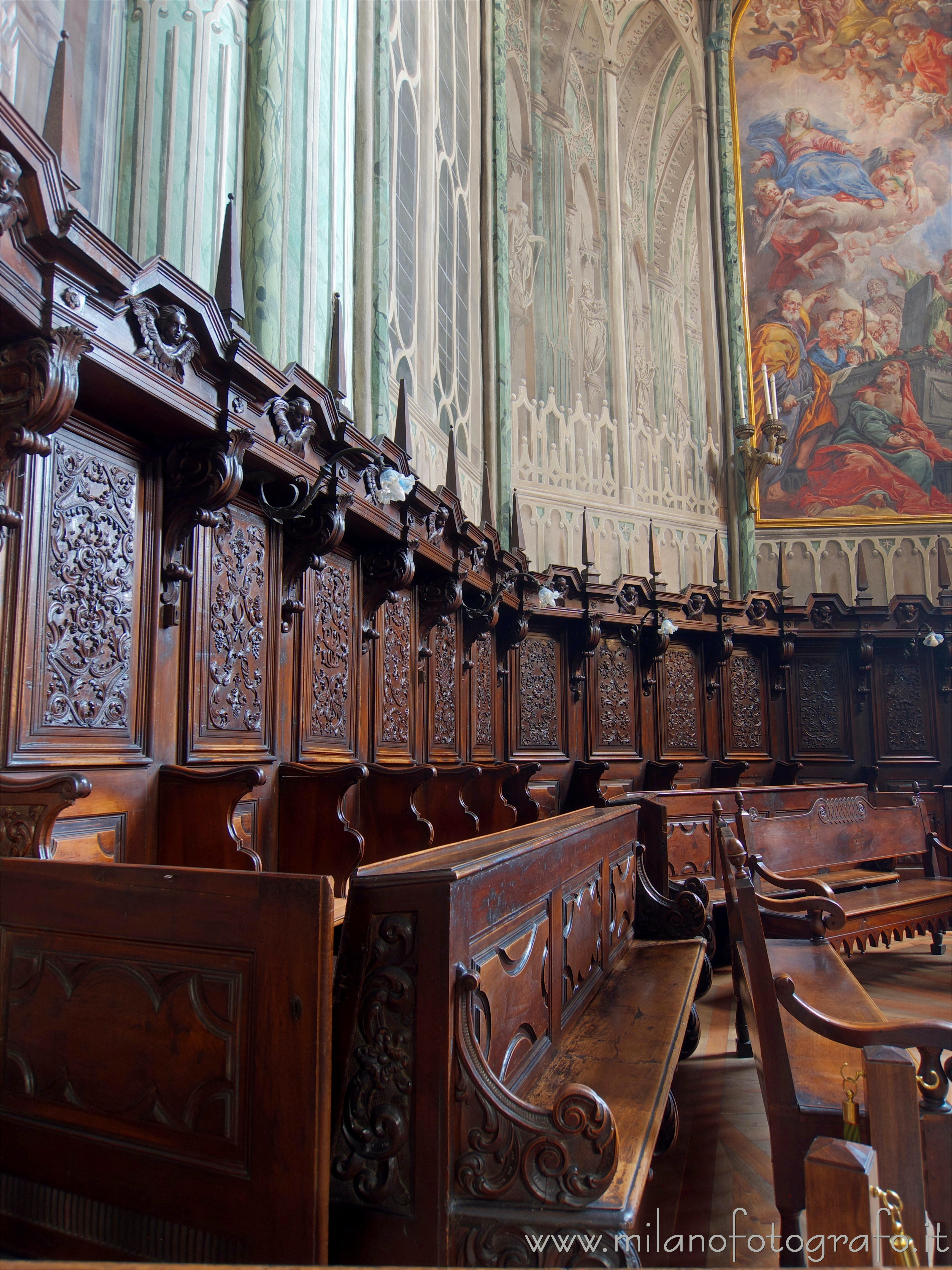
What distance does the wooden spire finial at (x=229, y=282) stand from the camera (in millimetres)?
3178

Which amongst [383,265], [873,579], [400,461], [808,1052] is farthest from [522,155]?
[808,1052]

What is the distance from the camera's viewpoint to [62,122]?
7.67ft

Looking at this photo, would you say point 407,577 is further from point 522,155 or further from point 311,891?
point 522,155

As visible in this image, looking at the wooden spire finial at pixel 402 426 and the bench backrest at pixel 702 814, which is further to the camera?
the bench backrest at pixel 702 814

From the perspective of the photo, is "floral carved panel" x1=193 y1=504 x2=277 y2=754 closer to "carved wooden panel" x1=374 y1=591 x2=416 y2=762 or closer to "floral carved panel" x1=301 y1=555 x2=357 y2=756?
"floral carved panel" x1=301 y1=555 x2=357 y2=756

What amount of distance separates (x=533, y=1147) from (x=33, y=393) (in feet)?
6.92

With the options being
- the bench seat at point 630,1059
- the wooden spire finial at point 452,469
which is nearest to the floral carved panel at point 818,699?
the wooden spire finial at point 452,469

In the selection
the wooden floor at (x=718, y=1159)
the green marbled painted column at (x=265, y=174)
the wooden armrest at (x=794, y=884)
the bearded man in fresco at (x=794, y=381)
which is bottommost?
the wooden floor at (x=718, y=1159)

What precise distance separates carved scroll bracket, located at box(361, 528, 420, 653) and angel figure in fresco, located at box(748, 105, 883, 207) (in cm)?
1170

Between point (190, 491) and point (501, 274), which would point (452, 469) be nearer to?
point (190, 491)

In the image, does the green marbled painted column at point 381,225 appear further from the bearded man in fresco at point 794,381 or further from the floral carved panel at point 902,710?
the bearded man in fresco at point 794,381

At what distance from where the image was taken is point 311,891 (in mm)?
1430

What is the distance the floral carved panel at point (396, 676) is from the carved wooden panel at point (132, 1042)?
3.27 metres

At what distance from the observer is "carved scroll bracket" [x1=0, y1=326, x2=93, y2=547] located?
227 centimetres
